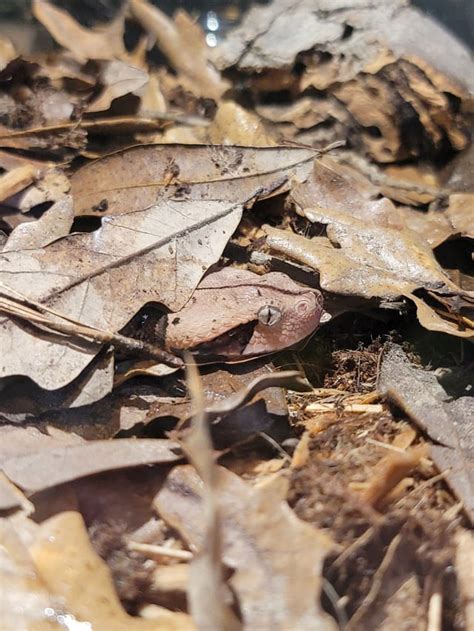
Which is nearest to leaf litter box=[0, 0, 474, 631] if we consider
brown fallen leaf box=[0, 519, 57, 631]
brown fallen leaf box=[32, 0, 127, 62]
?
brown fallen leaf box=[0, 519, 57, 631]

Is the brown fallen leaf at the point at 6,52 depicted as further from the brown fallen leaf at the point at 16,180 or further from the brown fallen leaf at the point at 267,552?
the brown fallen leaf at the point at 267,552

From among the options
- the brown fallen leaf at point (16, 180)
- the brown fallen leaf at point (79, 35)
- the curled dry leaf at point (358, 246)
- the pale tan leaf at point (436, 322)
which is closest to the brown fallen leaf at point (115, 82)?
the brown fallen leaf at point (79, 35)

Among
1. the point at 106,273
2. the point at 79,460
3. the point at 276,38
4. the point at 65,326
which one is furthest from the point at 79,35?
the point at 79,460

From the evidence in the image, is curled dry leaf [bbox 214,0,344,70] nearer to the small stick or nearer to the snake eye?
the snake eye

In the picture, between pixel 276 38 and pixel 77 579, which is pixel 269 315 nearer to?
pixel 77 579

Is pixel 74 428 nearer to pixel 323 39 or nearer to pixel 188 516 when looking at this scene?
pixel 188 516
